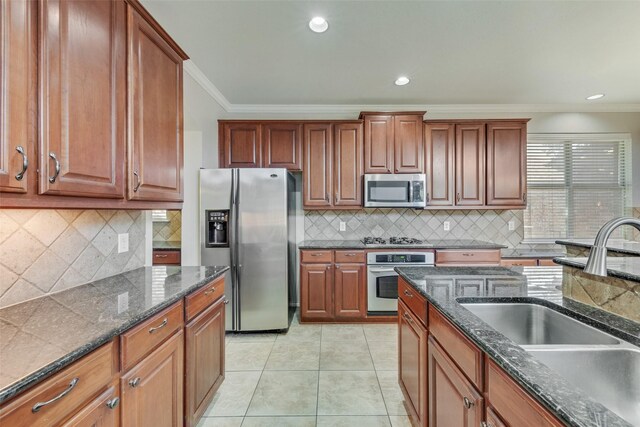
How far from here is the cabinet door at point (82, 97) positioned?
3.34 feet

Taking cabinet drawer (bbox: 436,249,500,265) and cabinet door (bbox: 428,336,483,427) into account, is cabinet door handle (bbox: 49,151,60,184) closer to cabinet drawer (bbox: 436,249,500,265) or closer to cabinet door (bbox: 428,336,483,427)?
cabinet door (bbox: 428,336,483,427)

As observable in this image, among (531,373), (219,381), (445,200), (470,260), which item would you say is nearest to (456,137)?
(445,200)

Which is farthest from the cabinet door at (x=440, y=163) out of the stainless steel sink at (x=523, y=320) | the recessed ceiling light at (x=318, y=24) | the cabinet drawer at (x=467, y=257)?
the stainless steel sink at (x=523, y=320)

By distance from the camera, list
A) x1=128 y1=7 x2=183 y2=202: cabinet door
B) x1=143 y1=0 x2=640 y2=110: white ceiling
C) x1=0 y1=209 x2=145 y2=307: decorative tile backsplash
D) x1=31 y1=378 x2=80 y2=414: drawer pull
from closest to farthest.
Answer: x1=31 y1=378 x2=80 y2=414: drawer pull
x1=0 y1=209 x2=145 y2=307: decorative tile backsplash
x1=128 y1=7 x2=183 y2=202: cabinet door
x1=143 y1=0 x2=640 y2=110: white ceiling

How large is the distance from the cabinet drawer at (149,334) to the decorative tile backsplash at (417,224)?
8.32 ft

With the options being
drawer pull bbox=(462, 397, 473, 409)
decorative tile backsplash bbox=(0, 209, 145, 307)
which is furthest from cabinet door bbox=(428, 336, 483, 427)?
decorative tile backsplash bbox=(0, 209, 145, 307)

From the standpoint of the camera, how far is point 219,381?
1974mm

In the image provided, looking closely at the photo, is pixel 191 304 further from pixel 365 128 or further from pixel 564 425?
pixel 365 128

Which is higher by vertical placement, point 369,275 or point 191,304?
point 191,304

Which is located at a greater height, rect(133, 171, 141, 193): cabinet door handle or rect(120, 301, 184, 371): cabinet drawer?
rect(133, 171, 141, 193): cabinet door handle

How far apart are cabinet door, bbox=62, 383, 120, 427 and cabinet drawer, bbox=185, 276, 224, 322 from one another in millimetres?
531

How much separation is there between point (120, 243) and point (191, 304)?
2.22 feet

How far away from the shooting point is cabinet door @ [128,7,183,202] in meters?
1.45

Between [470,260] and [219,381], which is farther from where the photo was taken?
[470,260]
